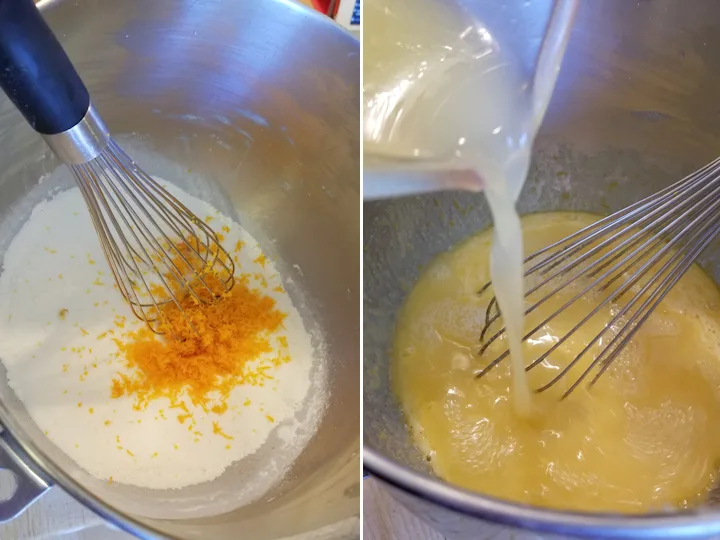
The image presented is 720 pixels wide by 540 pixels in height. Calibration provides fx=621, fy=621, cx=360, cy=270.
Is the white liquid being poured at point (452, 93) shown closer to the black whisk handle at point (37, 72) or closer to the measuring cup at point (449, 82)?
the measuring cup at point (449, 82)

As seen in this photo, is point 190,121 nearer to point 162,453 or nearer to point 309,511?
point 162,453

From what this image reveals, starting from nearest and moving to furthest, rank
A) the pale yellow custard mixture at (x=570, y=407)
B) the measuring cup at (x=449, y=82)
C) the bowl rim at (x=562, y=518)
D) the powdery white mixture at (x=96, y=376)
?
the bowl rim at (x=562, y=518), the measuring cup at (x=449, y=82), the pale yellow custard mixture at (x=570, y=407), the powdery white mixture at (x=96, y=376)

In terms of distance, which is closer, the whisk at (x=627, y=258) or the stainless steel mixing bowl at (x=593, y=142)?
the whisk at (x=627, y=258)

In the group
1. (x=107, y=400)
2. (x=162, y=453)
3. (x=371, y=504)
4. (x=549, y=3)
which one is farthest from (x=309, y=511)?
(x=549, y=3)

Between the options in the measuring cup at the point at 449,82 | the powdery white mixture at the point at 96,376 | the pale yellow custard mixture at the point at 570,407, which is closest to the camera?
the measuring cup at the point at 449,82

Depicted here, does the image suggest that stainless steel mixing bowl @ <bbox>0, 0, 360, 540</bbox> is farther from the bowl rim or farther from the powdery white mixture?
the bowl rim

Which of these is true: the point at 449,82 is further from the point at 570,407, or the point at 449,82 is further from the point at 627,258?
the point at 570,407

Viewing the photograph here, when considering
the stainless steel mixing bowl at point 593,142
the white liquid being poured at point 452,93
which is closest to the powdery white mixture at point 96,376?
the stainless steel mixing bowl at point 593,142
